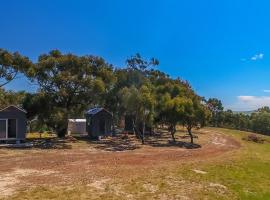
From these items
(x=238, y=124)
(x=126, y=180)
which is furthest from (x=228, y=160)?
(x=238, y=124)

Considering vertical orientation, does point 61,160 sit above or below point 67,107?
below

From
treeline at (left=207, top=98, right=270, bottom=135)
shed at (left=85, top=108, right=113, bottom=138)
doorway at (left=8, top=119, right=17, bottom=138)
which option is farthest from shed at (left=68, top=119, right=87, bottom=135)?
treeline at (left=207, top=98, right=270, bottom=135)

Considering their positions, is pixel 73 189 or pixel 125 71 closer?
pixel 73 189

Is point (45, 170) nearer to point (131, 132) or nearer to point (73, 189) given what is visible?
point (73, 189)

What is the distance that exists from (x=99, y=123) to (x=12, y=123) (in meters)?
9.92

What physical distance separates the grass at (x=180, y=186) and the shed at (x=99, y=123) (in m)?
17.5

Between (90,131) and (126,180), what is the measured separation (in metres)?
23.1

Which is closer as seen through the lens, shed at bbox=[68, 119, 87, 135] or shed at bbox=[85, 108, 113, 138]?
shed at bbox=[85, 108, 113, 138]

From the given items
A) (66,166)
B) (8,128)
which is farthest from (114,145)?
(66,166)

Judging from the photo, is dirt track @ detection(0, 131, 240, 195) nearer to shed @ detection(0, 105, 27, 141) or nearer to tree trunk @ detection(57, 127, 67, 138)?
shed @ detection(0, 105, 27, 141)

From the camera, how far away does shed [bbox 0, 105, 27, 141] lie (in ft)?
96.3

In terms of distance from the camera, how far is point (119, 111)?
4438 centimetres

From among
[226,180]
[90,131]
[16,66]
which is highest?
[16,66]

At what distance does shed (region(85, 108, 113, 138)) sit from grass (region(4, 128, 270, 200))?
17.5 meters
